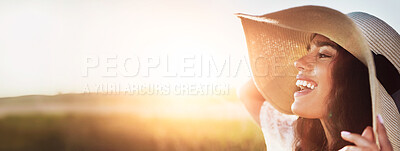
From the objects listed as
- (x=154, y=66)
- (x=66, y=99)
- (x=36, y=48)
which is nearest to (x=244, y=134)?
(x=154, y=66)

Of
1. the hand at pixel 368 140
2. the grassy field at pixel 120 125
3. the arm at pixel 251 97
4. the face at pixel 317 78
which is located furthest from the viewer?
the grassy field at pixel 120 125

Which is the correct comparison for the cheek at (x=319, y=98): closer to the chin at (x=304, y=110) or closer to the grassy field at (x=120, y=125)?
the chin at (x=304, y=110)

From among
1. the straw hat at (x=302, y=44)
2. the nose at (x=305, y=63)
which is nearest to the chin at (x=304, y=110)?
the nose at (x=305, y=63)

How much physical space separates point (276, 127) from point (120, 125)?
→ 142 cm

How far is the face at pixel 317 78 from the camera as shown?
122cm

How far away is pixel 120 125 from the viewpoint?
2.62m

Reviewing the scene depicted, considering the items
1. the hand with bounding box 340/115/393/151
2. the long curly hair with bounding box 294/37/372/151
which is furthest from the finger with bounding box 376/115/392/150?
the long curly hair with bounding box 294/37/372/151

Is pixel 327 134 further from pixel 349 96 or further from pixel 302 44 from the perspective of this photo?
pixel 302 44

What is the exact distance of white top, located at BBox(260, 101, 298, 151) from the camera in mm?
1609

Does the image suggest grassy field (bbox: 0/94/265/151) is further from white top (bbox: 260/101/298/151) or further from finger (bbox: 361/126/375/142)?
finger (bbox: 361/126/375/142)

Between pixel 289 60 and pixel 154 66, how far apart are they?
1.00 metres

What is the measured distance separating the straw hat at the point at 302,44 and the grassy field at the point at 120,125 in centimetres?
93

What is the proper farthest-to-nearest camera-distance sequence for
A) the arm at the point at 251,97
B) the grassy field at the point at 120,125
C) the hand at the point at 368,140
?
the grassy field at the point at 120,125
the arm at the point at 251,97
the hand at the point at 368,140

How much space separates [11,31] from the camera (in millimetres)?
2391
